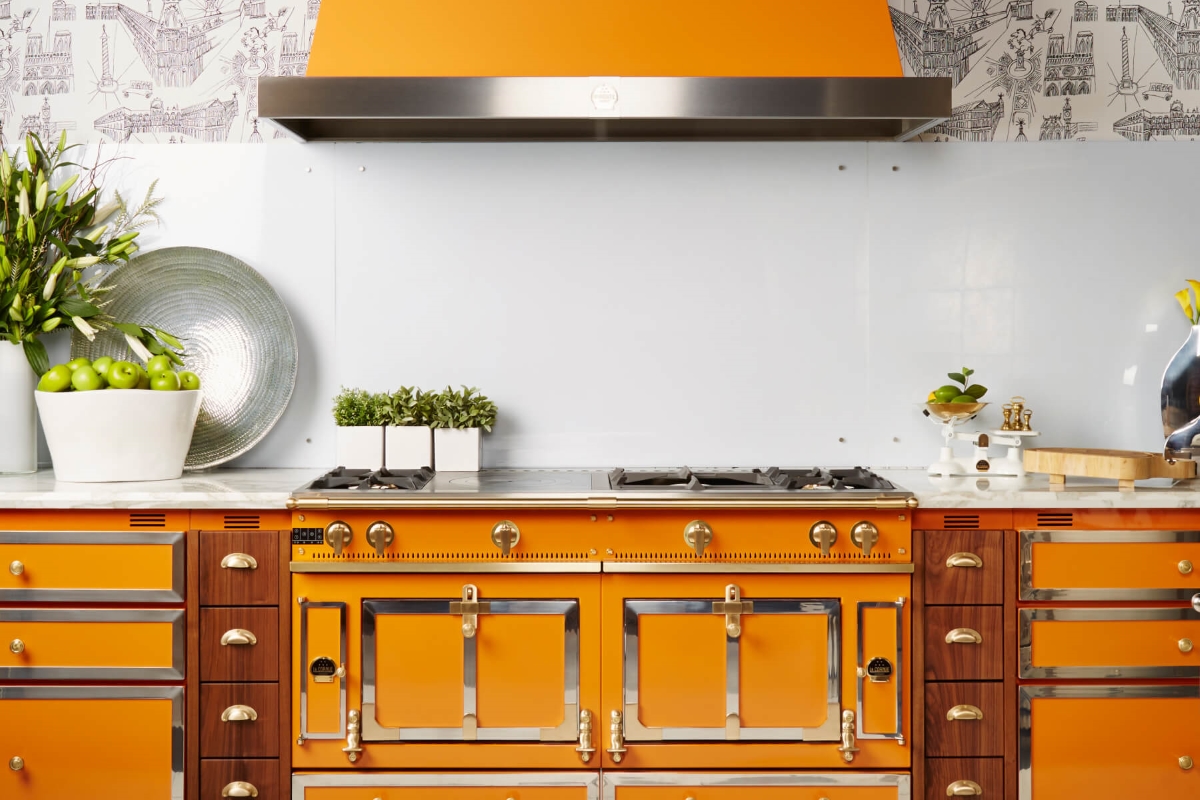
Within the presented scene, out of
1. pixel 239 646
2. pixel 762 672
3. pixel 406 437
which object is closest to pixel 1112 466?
pixel 762 672

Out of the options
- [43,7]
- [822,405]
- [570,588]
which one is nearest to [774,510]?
[570,588]

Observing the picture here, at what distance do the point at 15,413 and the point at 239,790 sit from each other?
47.0 inches

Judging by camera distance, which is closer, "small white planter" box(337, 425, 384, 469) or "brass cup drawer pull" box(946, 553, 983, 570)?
"brass cup drawer pull" box(946, 553, 983, 570)

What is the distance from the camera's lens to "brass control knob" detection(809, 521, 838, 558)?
2076mm

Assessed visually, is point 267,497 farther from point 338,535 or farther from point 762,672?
point 762,672

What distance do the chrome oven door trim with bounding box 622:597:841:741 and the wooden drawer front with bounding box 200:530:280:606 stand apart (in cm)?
83

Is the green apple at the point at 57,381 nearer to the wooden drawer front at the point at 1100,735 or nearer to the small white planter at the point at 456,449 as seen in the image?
the small white planter at the point at 456,449

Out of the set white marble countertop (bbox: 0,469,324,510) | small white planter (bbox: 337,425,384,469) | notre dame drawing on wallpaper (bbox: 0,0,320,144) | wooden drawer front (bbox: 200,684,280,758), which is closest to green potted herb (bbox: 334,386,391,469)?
small white planter (bbox: 337,425,384,469)

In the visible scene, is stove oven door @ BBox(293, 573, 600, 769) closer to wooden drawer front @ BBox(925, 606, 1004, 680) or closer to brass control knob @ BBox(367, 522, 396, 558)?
brass control knob @ BBox(367, 522, 396, 558)

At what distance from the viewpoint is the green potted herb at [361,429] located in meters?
2.44

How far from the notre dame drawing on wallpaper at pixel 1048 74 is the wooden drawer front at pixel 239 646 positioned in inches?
89.6

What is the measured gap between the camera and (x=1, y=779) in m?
2.09

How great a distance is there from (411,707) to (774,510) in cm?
96

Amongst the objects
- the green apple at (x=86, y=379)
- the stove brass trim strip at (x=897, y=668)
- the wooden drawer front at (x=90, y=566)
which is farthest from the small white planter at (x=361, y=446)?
the stove brass trim strip at (x=897, y=668)
